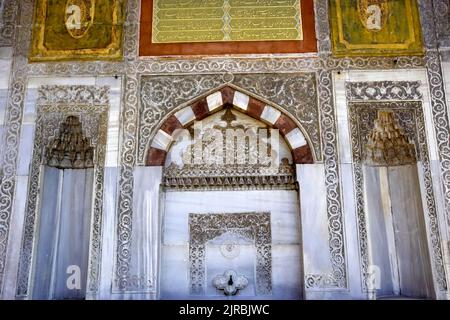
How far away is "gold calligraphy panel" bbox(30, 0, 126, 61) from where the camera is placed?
6133mm

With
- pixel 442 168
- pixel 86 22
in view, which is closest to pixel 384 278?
pixel 442 168

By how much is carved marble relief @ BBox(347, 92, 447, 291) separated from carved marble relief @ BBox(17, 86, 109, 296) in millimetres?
2455

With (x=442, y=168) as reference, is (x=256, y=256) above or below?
below

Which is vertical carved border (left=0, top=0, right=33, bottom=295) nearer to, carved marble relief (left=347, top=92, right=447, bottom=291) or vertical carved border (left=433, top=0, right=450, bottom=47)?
carved marble relief (left=347, top=92, right=447, bottom=291)

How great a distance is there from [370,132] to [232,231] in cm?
167

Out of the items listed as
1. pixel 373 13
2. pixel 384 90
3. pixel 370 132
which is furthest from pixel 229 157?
pixel 373 13

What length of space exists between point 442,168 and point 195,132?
245 cm

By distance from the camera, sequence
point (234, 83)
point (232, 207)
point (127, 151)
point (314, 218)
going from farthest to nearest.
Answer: point (234, 83), point (232, 207), point (127, 151), point (314, 218)

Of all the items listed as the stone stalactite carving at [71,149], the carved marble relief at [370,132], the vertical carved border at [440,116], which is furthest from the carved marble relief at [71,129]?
the vertical carved border at [440,116]

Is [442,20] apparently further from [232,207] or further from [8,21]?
[8,21]

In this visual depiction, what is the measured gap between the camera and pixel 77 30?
6234 millimetres
